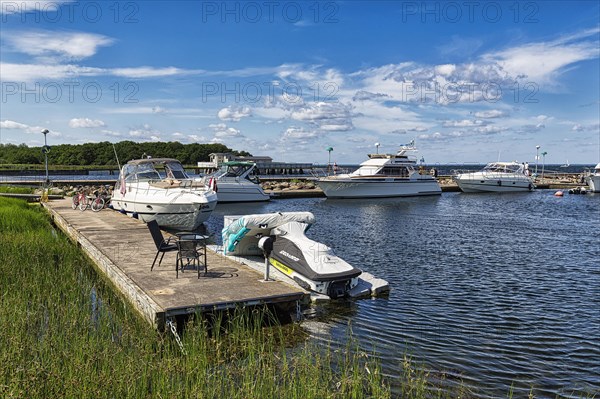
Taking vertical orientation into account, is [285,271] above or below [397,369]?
above

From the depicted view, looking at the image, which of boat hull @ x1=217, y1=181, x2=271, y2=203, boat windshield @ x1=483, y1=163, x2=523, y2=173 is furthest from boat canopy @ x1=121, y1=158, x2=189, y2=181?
boat windshield @ x1=483, y1=163, x2=523, y2=173

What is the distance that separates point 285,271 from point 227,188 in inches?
936

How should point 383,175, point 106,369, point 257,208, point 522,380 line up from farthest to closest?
point 383,175
point 257,208
point 522,380
point 106,369

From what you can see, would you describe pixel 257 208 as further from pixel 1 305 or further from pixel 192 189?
pixel 1 305

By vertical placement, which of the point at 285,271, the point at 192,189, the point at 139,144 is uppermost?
the point at 139,144

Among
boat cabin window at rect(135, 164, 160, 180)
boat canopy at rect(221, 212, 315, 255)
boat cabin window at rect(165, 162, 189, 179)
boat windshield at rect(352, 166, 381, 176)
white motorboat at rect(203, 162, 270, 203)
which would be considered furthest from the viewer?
boat windshield at rect(352, 166, 381, 176)

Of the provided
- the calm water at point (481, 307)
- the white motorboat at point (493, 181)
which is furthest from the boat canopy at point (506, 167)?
the calm water at point (481, 307)

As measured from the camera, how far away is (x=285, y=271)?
32.2 ft

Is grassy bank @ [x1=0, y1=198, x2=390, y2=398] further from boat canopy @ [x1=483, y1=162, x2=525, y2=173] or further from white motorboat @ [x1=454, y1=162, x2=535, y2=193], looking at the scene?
boat canopy @ [x1=483, y1=162, x2=525, y2=173]

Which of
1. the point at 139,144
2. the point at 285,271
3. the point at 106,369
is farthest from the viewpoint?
the point at 139,144

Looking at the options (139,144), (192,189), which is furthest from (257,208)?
(139,144)

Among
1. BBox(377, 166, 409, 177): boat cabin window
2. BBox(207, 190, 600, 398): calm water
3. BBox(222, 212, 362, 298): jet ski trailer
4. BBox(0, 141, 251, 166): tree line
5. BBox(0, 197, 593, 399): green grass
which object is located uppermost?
BBox(0, 141, 251, 166): tree line

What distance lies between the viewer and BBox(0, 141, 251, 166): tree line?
93.6m

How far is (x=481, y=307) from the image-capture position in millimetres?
9781
